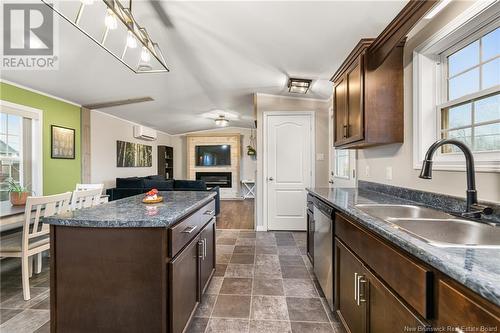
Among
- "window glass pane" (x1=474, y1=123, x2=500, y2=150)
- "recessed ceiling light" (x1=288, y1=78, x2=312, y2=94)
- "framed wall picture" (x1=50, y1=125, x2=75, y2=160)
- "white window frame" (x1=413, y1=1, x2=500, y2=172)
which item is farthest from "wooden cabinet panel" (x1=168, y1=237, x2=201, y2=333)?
"framed wall picture" (x1=50, y1=125, x2=75, y2=160)

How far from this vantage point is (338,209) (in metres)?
1.60

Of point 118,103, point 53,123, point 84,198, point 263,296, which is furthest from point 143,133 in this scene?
point 263,296

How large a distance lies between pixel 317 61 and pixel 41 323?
11.6ft

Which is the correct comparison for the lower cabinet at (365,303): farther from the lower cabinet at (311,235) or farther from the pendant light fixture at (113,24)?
the pendant light fixture at (113,24)

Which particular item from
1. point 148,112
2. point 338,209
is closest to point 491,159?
point 338,209

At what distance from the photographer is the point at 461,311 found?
0.63 meters

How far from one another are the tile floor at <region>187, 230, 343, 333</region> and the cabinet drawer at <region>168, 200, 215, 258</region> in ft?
2.27

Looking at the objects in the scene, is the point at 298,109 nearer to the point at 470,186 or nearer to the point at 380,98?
the point at 380,98

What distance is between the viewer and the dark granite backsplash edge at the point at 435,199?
1.14 m

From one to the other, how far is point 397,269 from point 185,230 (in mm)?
1128

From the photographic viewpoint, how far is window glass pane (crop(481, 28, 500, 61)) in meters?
1.27

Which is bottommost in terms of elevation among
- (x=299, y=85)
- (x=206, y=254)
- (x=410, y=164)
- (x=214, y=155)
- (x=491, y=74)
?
(x=206, y=254)

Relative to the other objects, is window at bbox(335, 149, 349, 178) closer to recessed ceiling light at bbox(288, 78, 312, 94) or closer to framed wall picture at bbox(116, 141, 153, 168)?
recessed ceiling light at bbox(288, 78, 312, 94)

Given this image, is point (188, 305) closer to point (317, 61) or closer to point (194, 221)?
point (194, 221)
